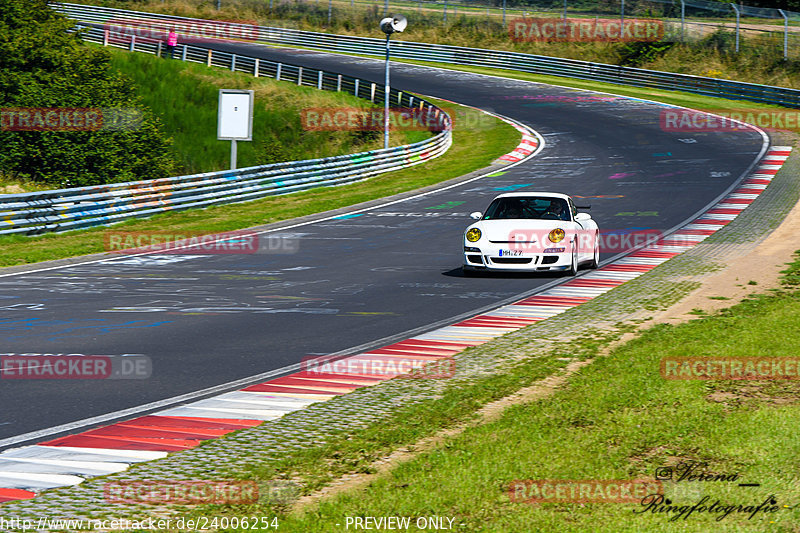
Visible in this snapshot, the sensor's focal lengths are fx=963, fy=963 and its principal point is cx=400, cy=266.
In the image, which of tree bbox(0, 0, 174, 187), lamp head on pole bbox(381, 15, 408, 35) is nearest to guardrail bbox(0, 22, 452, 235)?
lamp head on pole bbox(381, 15, 408, 35)

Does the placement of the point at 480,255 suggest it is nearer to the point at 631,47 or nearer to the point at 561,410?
the point at 561,410

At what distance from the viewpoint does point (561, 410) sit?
297 inches

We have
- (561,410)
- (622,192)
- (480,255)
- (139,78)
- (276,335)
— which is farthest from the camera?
(139,78)

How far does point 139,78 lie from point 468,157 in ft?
79.8

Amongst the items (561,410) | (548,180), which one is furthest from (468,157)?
(561,410)

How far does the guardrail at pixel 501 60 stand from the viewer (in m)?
49.8

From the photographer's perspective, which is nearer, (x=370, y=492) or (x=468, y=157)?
(x=370, y=492)

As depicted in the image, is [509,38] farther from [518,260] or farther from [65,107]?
[518,260]

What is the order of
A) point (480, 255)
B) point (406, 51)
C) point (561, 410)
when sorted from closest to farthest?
point (561, 410) → point (480, 255) → point (406, 51)

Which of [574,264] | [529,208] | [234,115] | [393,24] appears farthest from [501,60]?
[574,264]

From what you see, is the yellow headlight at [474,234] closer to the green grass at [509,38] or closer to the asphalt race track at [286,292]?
the asphalt race track at [286,292]

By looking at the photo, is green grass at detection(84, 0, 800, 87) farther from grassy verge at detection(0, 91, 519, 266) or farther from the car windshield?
the car windshield

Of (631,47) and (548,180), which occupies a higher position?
(631,47)

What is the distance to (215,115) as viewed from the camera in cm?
5053
